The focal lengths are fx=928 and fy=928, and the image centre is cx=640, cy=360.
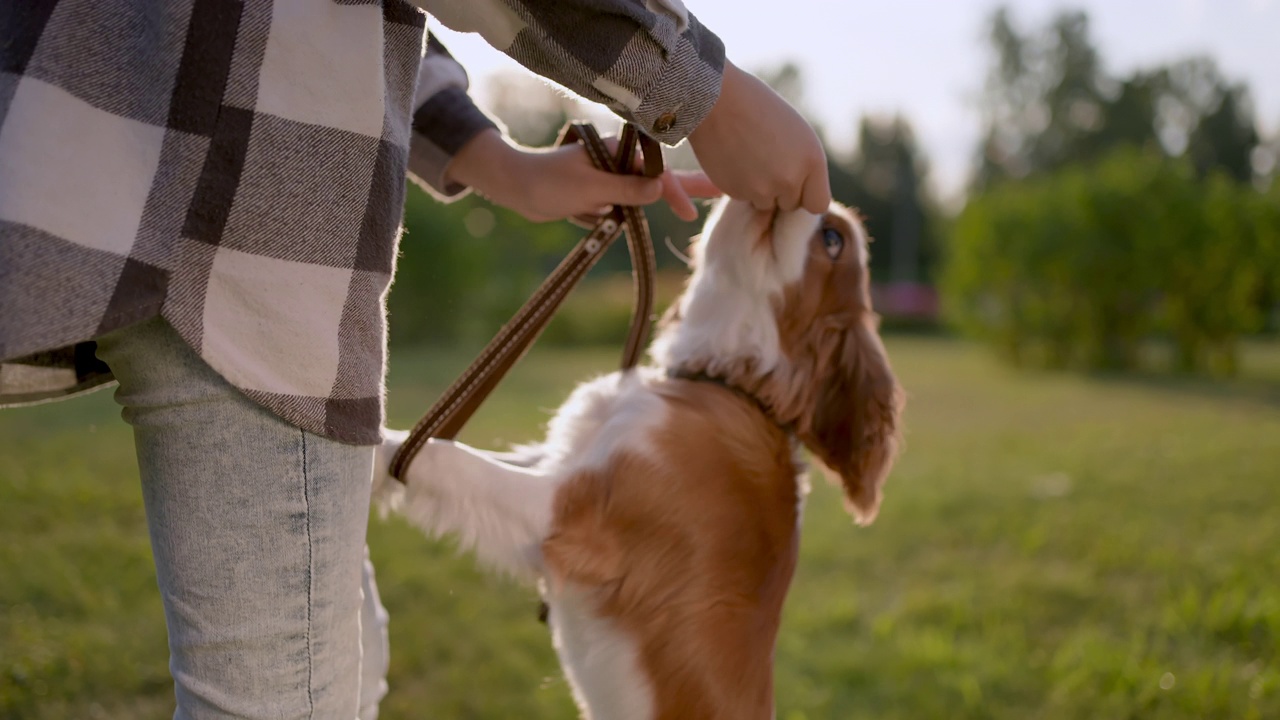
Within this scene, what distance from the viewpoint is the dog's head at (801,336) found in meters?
2.08

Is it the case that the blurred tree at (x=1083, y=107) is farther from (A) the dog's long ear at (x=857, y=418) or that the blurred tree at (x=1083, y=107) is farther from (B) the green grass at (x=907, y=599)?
(A) the dog's long ear at (x=857, y=418)

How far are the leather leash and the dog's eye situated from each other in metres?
0.50

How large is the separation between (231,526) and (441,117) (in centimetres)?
101

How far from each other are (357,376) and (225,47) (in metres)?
0.36

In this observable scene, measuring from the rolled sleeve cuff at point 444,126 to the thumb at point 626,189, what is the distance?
0.29m

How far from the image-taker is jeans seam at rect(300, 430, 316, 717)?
1.02 metres

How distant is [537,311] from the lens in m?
1.73

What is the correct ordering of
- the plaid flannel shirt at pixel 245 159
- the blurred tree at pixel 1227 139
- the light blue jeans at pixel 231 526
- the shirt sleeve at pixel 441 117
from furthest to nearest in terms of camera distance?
the blurred tree at pixel 1227 139, the shirt sleeve at pixel 441 117, the light blue jeans at pixel 231 526, the plaid flannel shirt at pixel 245 159

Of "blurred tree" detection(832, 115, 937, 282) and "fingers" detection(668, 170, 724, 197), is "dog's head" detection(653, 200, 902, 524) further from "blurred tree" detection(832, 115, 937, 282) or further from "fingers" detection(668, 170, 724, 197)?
"blurred tree" detection(832, 115, 937, 282)

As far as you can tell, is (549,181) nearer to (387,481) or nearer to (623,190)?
(623,190)

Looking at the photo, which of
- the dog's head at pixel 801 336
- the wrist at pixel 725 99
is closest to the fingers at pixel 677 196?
the dog's head at pixel 801 336

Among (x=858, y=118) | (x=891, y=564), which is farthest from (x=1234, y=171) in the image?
(x=891, y=564)

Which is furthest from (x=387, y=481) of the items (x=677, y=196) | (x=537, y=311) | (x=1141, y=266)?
(x=1141, y=266)

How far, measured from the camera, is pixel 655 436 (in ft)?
6.02
